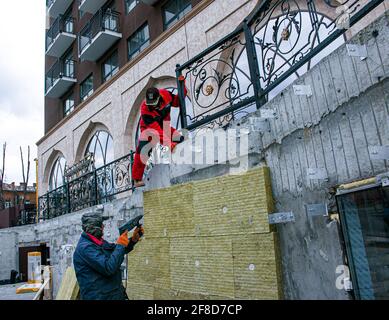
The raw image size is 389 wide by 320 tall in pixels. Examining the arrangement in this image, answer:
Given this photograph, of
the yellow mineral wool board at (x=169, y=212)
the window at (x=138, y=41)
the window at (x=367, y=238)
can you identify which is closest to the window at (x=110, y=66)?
the window at (x=138, y=41)

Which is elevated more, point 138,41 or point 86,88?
point 86,88

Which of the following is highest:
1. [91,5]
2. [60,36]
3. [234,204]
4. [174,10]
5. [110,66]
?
[60,36]

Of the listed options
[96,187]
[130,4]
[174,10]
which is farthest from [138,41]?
[96,187]

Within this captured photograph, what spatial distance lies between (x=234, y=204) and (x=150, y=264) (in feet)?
5.85

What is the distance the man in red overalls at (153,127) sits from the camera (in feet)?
17.1

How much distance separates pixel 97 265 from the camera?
348 cm

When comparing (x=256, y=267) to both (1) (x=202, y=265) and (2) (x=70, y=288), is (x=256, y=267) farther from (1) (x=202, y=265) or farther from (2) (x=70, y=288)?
(2) (x=70, y=288)

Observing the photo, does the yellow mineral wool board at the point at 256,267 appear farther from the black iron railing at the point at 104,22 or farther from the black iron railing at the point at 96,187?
the black iron railing at the point at 104,22

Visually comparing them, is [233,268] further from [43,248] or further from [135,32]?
[43,248]

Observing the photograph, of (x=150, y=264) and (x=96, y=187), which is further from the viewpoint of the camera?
(x=96, y=187)

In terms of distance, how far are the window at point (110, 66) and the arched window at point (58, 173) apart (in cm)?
573

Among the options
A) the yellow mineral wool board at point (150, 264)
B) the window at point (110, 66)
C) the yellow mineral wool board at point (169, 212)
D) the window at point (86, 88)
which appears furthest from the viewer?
the window at point (86, 88)

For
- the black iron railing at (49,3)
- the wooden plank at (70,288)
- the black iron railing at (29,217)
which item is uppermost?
the black iron railing at (49,3)
